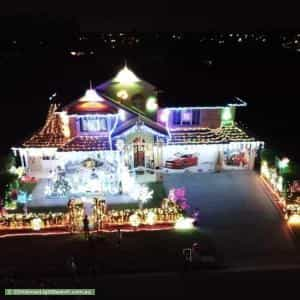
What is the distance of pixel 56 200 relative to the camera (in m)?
26.5

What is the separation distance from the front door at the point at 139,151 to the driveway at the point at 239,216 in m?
2.04

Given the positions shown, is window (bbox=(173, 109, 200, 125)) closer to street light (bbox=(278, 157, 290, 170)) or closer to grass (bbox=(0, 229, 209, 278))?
street light (bbox=(278, 157, 290, 170))

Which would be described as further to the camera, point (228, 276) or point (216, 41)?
point (216, 41)

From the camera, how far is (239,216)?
24453mm

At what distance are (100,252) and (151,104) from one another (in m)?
12.0

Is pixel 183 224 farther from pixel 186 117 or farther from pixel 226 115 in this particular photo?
pixel 226 115

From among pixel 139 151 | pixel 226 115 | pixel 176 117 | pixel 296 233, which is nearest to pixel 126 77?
pixel 176 117

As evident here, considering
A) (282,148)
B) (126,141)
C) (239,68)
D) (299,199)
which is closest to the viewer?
(299,199)

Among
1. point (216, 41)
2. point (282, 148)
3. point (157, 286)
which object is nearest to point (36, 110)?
point (282, 148)

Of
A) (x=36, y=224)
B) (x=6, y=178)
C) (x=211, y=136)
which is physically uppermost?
(x=211, y=136)

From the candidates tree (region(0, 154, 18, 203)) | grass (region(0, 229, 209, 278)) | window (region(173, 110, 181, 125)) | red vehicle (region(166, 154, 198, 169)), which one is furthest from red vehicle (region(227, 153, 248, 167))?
tree (region(0, 154, 18, 203))

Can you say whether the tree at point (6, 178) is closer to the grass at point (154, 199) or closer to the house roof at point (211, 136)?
the grass at point (154, 199)

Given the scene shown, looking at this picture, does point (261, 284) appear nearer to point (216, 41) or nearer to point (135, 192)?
point (135, 192)

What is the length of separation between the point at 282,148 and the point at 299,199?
12396 millimetres
